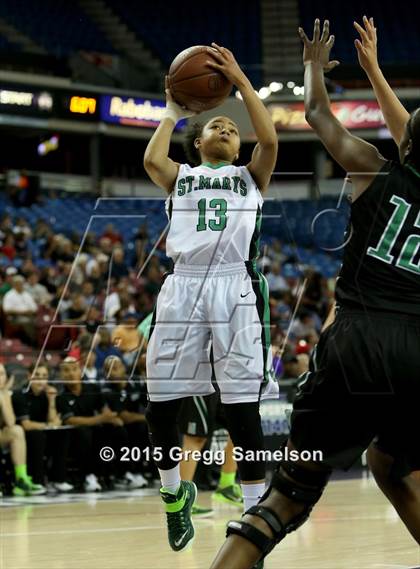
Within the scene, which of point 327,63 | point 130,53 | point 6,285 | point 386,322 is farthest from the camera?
Answer: point 130,53

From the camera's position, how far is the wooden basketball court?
627 cm

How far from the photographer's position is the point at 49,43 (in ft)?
83.6

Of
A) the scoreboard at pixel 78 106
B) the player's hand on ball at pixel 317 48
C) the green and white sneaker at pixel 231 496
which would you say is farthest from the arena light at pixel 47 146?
the player's hand on ball at pixel 317 48

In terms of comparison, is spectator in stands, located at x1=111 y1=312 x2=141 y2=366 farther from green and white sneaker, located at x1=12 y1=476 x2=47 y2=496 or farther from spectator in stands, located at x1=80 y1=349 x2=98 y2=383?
green and white sneaker, located at x1=12 y1=476 x2=47 y2=496

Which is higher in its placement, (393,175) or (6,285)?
(393,175)

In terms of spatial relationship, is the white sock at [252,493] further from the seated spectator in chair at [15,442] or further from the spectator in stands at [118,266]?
the spectator in stands at [118,266]

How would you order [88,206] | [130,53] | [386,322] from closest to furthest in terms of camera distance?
[386,322] < [88,206] < [130,53]

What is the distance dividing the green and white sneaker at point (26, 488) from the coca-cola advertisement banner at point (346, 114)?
17674mm

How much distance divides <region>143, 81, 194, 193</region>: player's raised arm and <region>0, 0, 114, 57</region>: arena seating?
64.8 ft

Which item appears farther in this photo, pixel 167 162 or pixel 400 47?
pixel 400 47

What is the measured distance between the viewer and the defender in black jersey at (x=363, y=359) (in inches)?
152

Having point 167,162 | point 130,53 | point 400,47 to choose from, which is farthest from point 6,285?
point 400,47

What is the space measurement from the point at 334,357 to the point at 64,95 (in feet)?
70.1

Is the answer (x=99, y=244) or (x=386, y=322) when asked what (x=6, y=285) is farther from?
(x=386, y=322)
